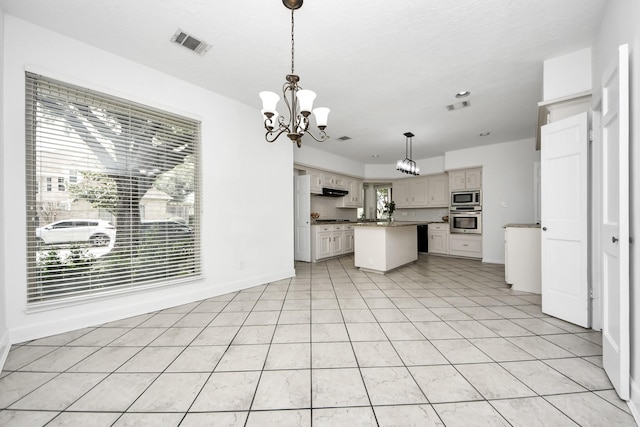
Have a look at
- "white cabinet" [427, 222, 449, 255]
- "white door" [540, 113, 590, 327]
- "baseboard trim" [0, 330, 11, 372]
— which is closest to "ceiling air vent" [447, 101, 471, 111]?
"white door" [540, 113, 590, 327]

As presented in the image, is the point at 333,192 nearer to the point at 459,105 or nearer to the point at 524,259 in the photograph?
the point at 459,105

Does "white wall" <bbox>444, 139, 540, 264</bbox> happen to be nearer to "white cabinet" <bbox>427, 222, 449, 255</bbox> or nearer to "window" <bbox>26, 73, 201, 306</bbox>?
"white cabinet" <bbox>427, 222, 449, 255</bbox>

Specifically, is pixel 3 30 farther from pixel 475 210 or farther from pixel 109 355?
pixel 475 210

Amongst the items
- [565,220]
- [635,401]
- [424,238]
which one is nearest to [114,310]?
[635,401]

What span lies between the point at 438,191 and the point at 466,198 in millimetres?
908

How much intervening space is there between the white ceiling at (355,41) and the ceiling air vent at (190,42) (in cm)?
7

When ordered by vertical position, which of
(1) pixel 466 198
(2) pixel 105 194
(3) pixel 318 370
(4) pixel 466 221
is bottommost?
(3) pixel 318 370

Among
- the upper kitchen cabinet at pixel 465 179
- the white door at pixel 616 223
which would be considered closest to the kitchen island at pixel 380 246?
the upper kitchen cabinet at pixel 465 179

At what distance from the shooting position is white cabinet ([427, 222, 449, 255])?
21.8 ft

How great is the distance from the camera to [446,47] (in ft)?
8.20

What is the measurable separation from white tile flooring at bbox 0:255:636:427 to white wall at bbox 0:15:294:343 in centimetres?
24

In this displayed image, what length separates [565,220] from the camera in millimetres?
2516

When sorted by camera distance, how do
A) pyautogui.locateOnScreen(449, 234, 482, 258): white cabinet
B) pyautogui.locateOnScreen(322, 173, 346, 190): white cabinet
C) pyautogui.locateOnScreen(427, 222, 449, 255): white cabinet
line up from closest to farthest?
pyautogui.locateOnScreen(449, 234, 482, 258): white cabinet, pyautogui.locateOnScreen(322, 173, 346, 190): white cabinet, pyautogui.locateOnScreen(427, 222, 449, 255): white cabinet

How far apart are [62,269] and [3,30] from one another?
210 centimetres
